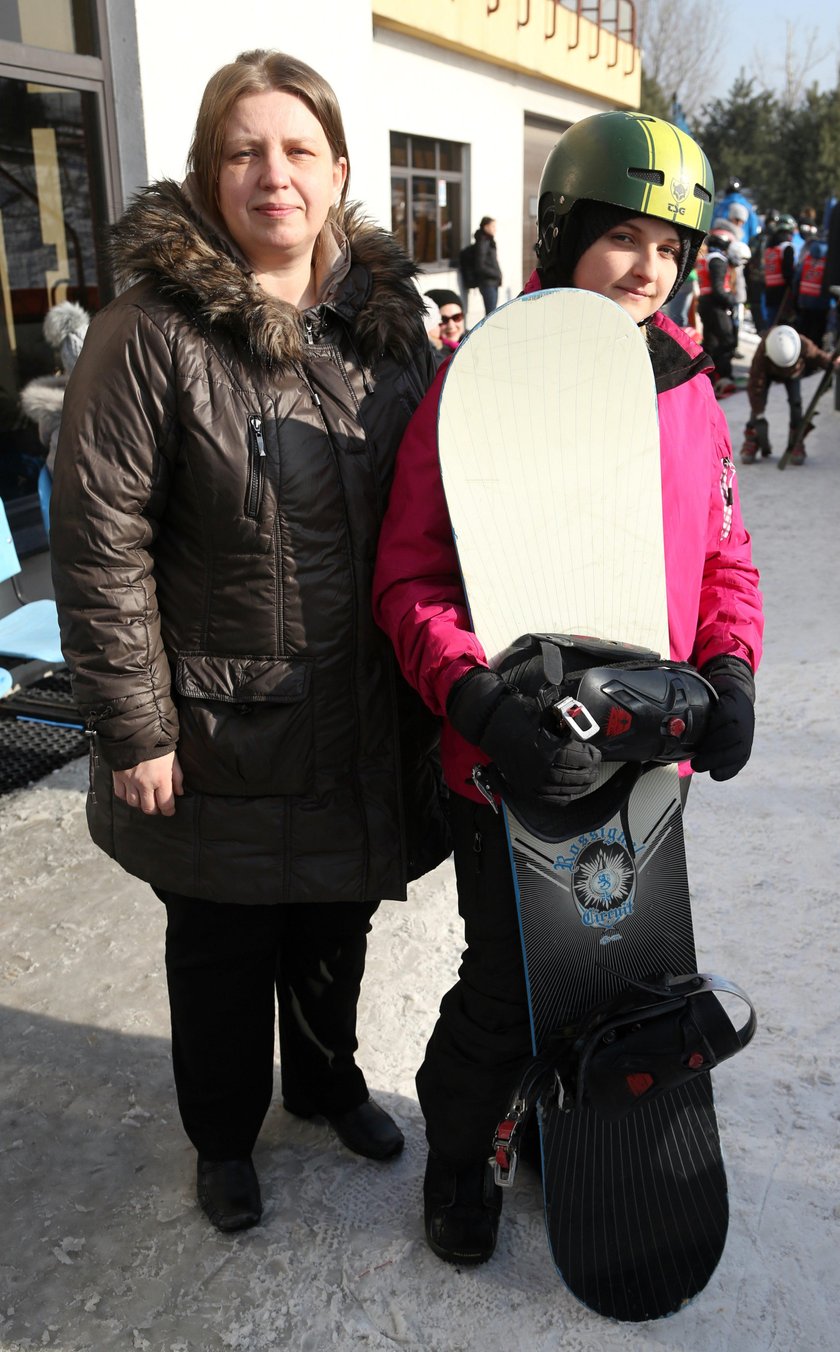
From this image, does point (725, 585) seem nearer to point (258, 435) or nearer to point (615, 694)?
point (615, 694)

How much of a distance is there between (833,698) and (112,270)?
3.31 metres

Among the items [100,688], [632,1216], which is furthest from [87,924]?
[632,1216]

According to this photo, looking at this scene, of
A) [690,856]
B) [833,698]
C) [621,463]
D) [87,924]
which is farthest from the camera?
[833,698]

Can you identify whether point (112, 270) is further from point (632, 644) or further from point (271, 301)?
point (632, 644)

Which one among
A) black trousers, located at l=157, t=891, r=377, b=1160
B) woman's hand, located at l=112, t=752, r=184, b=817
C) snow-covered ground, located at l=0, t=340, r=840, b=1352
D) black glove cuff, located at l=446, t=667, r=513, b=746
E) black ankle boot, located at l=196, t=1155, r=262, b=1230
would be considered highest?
black glove cuff, located at l=446, t=667, r=513, b=746

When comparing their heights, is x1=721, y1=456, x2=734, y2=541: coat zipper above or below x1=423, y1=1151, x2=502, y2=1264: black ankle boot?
above

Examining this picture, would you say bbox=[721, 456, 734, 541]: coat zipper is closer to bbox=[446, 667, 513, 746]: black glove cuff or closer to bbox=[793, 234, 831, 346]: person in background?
bbox=[446, 667, 513, 746]: black glove cuff

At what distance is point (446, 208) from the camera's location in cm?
1551

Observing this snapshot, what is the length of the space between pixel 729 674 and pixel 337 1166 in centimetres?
116

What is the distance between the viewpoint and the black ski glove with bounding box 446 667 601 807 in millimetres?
1448

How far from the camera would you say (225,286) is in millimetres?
1561

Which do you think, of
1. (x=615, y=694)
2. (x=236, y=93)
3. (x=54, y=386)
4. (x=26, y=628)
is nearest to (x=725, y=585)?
A: (x=615, y=694)

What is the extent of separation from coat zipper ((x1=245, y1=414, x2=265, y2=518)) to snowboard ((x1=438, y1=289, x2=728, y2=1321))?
26 centimetres

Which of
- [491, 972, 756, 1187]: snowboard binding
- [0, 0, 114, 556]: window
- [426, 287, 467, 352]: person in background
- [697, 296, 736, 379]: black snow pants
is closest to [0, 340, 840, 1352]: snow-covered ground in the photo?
[491, 972, 756, 1187]: snowboard binding
